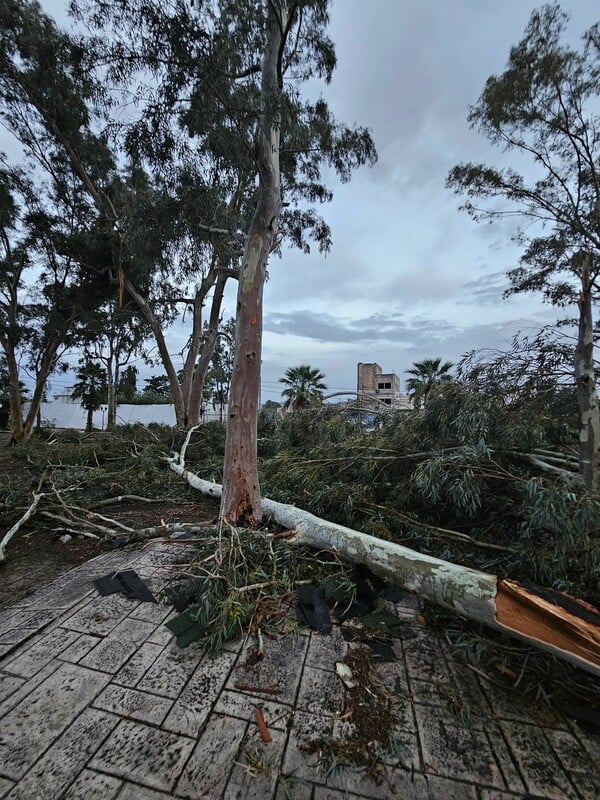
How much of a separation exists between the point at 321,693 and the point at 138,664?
973 mm

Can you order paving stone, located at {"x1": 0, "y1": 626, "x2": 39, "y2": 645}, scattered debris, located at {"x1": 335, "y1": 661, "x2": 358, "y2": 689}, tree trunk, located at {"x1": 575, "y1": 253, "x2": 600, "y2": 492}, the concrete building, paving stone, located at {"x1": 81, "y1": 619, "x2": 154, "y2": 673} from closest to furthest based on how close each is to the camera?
scattered debris, located at {"x1": 335, "y1": 661, "x2": 358, "y2": 689} < paving stone, located at {"x1": 81, "y1": 619, "x2": 154, "y2": 673} < paving stone, located at {"x1": 0, "y1": 626, "x2": 39, "y2": 645} < tree trunk, located at {"x1": 575, "y1": 253, "x2": 600, "y2": 492} < the concrete building

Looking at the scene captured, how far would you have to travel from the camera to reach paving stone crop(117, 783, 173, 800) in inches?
46.7

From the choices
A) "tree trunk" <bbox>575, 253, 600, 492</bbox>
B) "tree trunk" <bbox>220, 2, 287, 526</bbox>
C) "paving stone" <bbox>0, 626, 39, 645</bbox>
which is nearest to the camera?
"paving stone" <bbox>0, 626, 39, 645</bbox>

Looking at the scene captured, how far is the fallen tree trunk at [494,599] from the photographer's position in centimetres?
153

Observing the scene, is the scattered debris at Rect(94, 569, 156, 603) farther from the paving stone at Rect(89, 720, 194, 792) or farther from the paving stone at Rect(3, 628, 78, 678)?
the paving stone at Rect(89, 720, 194, 792)

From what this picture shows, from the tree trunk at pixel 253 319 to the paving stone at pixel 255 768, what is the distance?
1.88 metres

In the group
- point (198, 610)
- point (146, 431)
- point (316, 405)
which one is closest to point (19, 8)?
point (146, 431)

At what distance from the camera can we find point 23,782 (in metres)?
1.23

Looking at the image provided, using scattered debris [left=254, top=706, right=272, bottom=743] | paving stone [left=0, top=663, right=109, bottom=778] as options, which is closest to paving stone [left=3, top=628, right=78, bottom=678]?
paving stone [left=0, top=663, right=109, bottom=778]

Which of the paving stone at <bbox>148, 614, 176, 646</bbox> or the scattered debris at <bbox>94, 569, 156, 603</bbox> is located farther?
the scattered debris at <bbox>94, 569, 156, 603</bbox>

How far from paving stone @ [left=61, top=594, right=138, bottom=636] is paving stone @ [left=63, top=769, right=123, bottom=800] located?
0.88 meters

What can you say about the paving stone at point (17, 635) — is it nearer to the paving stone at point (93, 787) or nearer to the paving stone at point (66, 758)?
the paving stone at point (66, 758)

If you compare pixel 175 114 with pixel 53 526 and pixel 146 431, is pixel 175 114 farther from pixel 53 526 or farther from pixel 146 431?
pixel 146 431

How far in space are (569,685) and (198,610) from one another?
6.59ft
